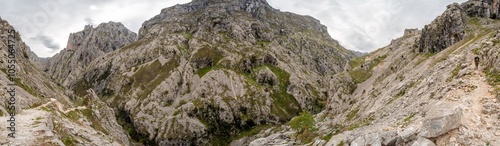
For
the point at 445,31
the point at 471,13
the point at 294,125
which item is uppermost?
the point at 471,13

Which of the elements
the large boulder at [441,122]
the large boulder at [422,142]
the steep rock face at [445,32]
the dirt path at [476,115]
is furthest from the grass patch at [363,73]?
the large boulder at [422,142]

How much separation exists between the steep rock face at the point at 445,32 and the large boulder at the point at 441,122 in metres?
94.2

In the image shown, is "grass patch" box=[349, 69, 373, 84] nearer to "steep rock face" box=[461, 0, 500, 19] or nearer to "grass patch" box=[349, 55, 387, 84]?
"grass patch" box=[349, 55, 387, 84]

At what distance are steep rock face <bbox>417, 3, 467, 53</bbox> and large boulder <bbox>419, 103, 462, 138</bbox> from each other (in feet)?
309

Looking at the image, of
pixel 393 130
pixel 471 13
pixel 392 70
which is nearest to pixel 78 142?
pixel 393 130

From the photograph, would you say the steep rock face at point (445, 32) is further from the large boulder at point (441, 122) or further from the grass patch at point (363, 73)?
the large boulder at point (441, 122)

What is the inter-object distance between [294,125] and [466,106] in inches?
2963

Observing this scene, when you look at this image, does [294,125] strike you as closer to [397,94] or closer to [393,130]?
[397,94]

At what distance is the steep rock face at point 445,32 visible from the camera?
4498 inches

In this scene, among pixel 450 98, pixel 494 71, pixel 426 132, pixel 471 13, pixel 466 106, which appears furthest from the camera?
pixel 471 13

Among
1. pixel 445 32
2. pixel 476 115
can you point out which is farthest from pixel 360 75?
pixel 476 115

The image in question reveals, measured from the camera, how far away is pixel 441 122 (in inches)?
1236

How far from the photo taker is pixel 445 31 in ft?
389

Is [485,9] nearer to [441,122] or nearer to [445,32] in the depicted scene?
[445,32]
